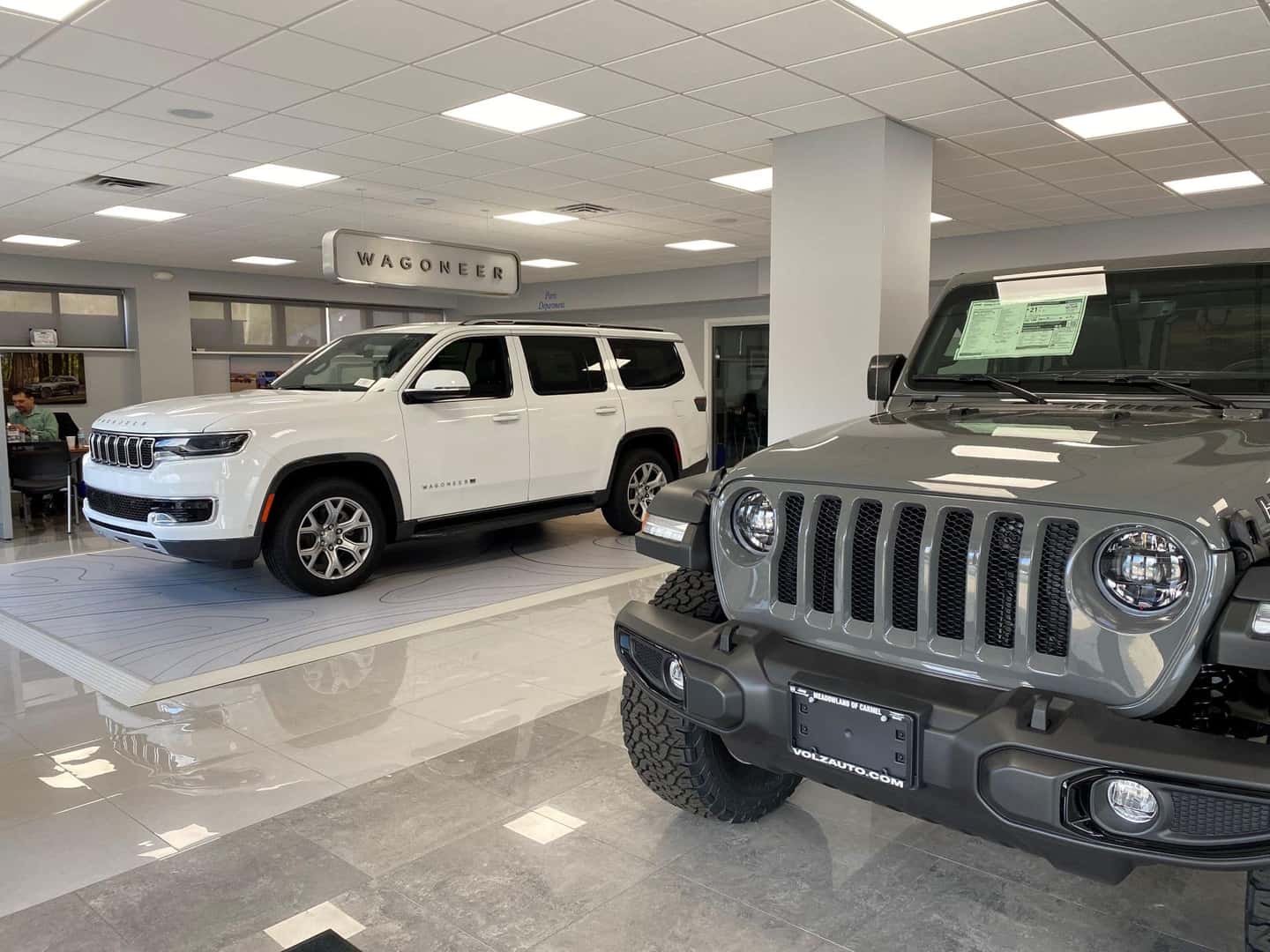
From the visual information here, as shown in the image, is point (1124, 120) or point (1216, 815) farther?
point (1124, 120)

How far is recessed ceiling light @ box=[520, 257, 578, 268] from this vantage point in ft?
43.4

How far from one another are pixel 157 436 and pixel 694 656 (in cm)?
417

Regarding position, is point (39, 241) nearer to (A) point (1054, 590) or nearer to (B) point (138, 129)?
(B) point (138, 129)

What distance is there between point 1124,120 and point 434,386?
495 centimetres

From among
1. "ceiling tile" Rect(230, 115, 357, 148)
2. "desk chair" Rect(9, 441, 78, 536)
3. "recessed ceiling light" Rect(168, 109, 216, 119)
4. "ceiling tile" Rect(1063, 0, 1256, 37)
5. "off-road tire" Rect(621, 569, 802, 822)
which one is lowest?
"off-road tire" Rect(621, 569, 802, 822)

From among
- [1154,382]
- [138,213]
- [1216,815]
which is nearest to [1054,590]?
[1216,815]

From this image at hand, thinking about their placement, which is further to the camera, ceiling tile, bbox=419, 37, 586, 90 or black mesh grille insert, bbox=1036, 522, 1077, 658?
ceiling tile, bbox=419, 37, 586, 90

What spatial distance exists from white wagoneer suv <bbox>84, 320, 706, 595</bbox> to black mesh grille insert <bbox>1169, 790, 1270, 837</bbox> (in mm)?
4729

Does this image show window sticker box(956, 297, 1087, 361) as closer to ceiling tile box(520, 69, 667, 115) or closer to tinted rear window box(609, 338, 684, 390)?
ceiling tile box(520, 69, 667, 115)

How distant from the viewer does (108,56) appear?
4.93m

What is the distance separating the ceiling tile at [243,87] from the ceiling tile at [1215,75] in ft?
16.4

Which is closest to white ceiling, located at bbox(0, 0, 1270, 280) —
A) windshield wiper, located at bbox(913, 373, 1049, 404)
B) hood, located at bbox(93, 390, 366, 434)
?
hood, located at bbox(93, 390, 366, 434)

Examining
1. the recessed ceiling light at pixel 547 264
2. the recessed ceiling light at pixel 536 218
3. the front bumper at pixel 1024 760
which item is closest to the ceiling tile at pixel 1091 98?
the front bumper at pixel 1024 760

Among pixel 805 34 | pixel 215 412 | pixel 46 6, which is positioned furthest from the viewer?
pixel 215 412
